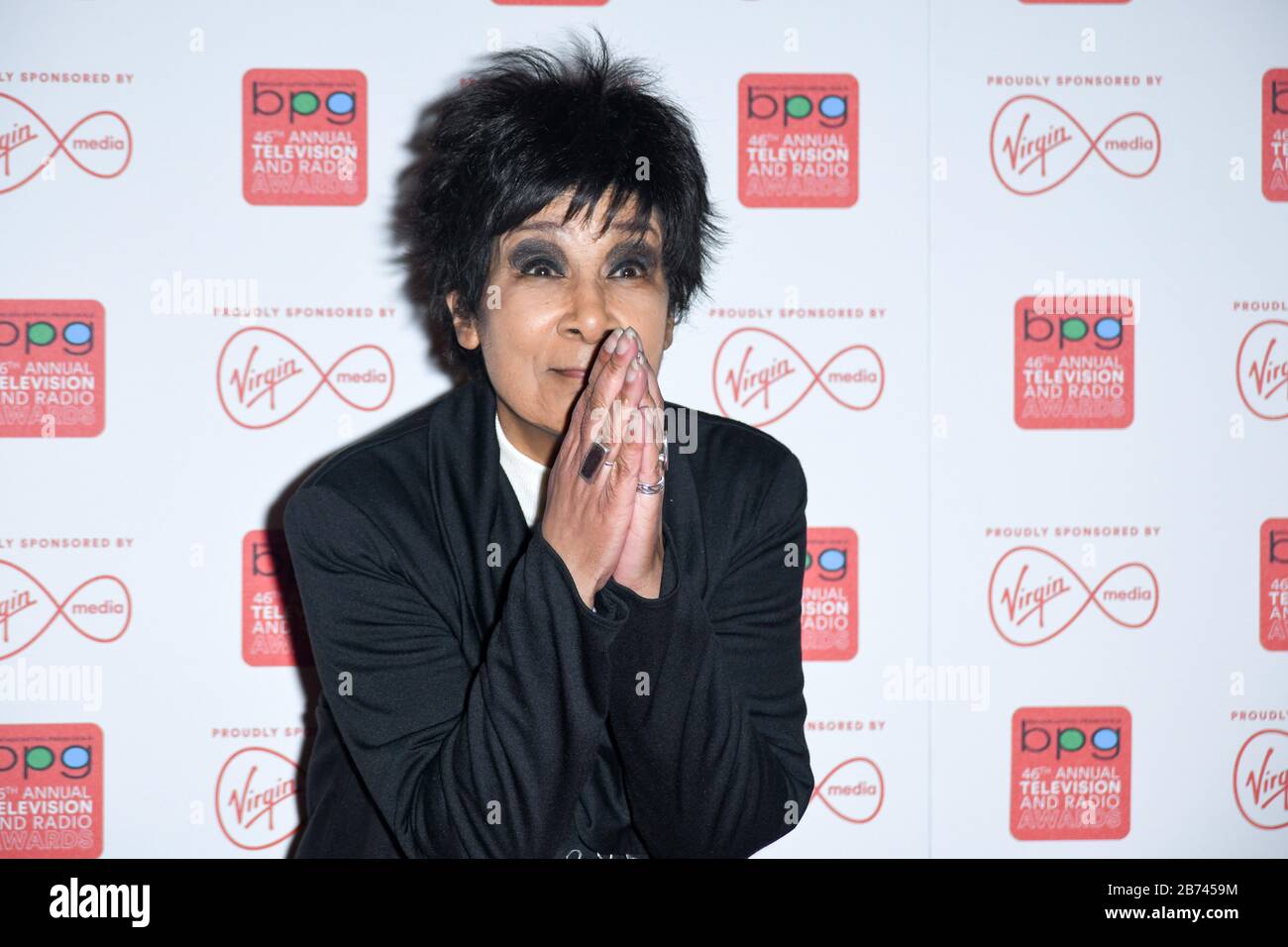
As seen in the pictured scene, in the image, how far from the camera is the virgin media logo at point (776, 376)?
189 cm

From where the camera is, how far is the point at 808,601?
191 cm

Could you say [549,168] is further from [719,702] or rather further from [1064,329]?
[1064,329]

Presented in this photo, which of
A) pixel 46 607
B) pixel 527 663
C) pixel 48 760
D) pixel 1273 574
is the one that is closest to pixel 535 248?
pixel 527 663

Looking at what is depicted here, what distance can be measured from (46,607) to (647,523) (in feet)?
3.87

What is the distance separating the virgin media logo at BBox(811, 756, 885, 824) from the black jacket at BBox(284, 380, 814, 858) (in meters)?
0.53

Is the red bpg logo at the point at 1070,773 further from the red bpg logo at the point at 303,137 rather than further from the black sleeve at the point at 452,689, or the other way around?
the red bpg logo at the point at 303,137

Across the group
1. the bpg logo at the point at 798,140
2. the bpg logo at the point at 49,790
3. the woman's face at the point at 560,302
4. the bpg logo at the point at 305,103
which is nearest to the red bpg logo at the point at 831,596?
the bpg logo at the point at 798,140

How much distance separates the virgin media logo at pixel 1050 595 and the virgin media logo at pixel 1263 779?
12.5 inches

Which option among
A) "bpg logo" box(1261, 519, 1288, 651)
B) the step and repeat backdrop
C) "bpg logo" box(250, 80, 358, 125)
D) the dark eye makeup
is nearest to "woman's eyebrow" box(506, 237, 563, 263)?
the dark eye makeup

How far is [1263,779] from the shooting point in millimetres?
1998
